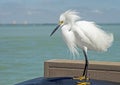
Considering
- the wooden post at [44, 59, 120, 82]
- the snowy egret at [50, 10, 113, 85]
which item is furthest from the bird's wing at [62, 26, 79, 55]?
the wooden post at [44, 59, 120, 82]

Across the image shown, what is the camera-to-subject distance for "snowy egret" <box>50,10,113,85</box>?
13.8ft

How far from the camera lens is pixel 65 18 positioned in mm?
4207

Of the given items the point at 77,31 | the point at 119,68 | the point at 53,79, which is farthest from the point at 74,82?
the point at 119,68

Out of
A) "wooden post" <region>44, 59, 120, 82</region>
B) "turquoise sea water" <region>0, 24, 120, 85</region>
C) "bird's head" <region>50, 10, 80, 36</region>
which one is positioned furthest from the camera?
"turquoise sea water" <region>0, 24, 120, 85</region>

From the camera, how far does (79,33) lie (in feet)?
13.7

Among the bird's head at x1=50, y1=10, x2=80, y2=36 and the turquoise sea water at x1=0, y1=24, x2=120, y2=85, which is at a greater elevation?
the bird's head at x1=50, y1=10, x2=80, y2=36

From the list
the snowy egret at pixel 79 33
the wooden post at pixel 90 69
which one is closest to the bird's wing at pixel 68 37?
the snowy egret at pixel 79 33

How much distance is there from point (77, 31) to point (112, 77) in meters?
1.32

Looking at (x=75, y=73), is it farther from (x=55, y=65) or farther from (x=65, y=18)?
(x=65, y=18)

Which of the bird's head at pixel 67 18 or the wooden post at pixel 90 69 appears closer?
the bird's head at pixel 67 18

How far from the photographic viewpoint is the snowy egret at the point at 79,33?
4.19 meters

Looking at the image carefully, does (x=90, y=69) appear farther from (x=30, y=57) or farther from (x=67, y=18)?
(x=30, y=57)

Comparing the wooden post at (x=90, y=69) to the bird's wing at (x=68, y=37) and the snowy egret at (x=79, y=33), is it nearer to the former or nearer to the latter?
the snowy egret at (x=79, y=33)

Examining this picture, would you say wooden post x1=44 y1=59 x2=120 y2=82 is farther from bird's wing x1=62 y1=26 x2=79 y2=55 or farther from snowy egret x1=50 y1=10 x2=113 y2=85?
bird's wing x1=62 y1=26 x2=79 y2=55
